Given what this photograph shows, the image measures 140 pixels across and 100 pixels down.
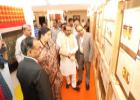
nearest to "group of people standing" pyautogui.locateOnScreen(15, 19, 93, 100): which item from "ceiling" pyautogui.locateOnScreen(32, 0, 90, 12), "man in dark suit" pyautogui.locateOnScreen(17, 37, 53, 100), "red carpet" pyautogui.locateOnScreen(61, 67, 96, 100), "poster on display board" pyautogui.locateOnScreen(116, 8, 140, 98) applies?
"man in dark suit" pyautogui.locateOnScreen(17, 37, 53, 100)

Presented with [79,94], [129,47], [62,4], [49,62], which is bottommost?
[79,94]

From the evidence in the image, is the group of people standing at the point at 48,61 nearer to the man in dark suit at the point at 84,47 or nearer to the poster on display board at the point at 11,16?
the man in dark suit at the point at 84,47

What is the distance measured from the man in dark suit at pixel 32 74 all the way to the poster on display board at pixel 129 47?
0.76 meters

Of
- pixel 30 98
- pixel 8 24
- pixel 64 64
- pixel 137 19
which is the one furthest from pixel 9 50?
pixel 137 19

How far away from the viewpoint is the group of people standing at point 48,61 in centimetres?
168

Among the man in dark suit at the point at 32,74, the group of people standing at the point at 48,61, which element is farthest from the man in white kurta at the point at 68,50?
the man in dark suit at the point at 32,74

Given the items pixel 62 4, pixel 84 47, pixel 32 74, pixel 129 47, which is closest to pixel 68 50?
pixel 84 47

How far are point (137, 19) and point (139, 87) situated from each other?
16.8 inches

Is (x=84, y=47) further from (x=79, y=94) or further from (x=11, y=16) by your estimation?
(x=11, y=16)

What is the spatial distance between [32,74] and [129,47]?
92 cm

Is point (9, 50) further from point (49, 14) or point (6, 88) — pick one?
point (49, 14)

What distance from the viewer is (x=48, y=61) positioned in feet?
7.43

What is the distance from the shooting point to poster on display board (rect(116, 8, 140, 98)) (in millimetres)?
1080

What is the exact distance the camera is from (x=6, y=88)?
233 centimetres
